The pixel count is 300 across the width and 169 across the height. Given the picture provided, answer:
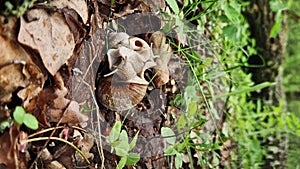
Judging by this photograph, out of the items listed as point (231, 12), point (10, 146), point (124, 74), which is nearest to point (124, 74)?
point (124, 74)

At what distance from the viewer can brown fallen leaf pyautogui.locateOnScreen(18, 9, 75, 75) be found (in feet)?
1.59

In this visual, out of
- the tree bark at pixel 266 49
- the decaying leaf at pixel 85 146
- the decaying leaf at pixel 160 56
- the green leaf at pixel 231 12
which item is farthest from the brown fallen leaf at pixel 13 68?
the tree bark at pixel 266 49

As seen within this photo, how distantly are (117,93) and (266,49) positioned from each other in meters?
1.04

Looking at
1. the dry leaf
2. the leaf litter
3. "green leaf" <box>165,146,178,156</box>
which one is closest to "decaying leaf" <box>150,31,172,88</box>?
the leaf litter

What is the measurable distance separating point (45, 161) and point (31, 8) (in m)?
0.19

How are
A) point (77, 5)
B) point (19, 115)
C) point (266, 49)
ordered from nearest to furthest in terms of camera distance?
1. point (19, 115)
2. point (77, 5)
3. point (266, 49)

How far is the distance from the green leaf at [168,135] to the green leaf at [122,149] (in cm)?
11

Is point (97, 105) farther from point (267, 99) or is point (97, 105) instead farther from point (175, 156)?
point (267, 99)

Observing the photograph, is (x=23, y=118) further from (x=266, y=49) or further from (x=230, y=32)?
(x=266, y=49)

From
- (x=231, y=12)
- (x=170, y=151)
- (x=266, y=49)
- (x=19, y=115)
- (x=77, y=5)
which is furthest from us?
(x=266, y=49)

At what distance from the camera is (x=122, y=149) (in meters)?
0.62

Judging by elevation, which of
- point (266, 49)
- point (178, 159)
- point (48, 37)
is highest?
point (48, 37)

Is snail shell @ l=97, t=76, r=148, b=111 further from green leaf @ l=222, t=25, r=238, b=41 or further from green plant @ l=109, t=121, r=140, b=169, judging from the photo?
green leaf @ l=222, t=25, r=238, b=41

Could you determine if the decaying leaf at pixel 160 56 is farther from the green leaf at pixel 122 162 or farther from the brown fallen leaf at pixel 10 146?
the brown fallen leaf at pixel 10 146
